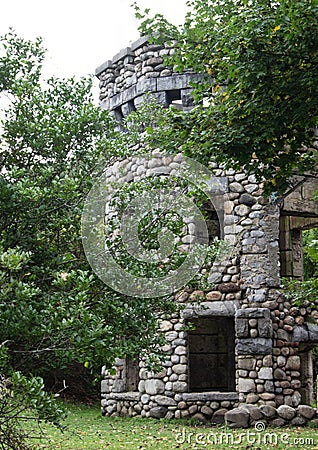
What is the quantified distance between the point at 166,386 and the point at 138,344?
196 inches

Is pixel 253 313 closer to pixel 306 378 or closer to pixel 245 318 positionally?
pixel 245 318

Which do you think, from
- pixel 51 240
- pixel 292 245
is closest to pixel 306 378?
pixel 292 245

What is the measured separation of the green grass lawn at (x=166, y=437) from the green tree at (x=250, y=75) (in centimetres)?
340

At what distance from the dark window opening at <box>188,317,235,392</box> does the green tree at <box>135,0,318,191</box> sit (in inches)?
265

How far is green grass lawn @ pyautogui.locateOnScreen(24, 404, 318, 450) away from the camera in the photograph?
7.88 metres

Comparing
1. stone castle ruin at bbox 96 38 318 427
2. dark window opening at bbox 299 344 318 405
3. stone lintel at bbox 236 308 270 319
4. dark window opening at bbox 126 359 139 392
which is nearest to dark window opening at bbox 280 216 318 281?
stone castle ruin at bbox 96 38 318 427

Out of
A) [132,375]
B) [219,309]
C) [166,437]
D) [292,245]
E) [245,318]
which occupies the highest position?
[292,245]

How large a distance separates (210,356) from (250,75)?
344 inches

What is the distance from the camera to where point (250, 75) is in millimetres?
5684

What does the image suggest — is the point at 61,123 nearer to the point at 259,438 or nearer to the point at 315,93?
the point at 315,93

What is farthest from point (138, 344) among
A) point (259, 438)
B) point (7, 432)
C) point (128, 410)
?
point (128, 410)

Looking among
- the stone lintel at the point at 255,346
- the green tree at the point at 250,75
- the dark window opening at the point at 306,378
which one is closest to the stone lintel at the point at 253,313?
the stone lintel at the point at 255,346

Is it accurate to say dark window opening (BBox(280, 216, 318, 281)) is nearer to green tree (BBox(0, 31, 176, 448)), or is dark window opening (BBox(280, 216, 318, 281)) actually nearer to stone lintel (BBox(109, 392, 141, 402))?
stone lintel (BBox(109, 392, 141, 402))

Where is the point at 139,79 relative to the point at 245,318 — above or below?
above
